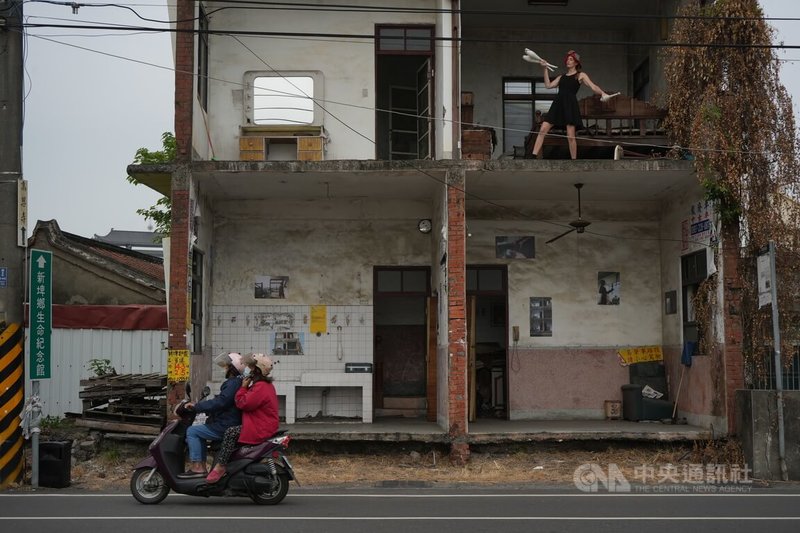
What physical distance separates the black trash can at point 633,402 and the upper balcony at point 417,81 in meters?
4.24

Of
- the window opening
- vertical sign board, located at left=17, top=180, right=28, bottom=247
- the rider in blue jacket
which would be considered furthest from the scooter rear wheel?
the window opening

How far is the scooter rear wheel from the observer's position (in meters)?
10.6

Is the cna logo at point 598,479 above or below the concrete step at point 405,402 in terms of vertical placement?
below

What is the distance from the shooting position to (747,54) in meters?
14.9

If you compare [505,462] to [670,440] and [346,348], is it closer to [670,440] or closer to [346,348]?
[670,440]

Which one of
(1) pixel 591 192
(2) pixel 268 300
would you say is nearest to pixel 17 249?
(2) pixel 268 300

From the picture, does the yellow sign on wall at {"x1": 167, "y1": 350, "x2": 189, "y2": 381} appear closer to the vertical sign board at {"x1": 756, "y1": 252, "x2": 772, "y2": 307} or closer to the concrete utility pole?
the concrete utility pole

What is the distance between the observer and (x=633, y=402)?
1669 cm

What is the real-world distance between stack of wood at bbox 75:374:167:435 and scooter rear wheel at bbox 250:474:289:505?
4852 mm

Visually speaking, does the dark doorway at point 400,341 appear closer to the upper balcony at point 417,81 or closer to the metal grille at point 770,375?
the upper balcony at point 417,81
